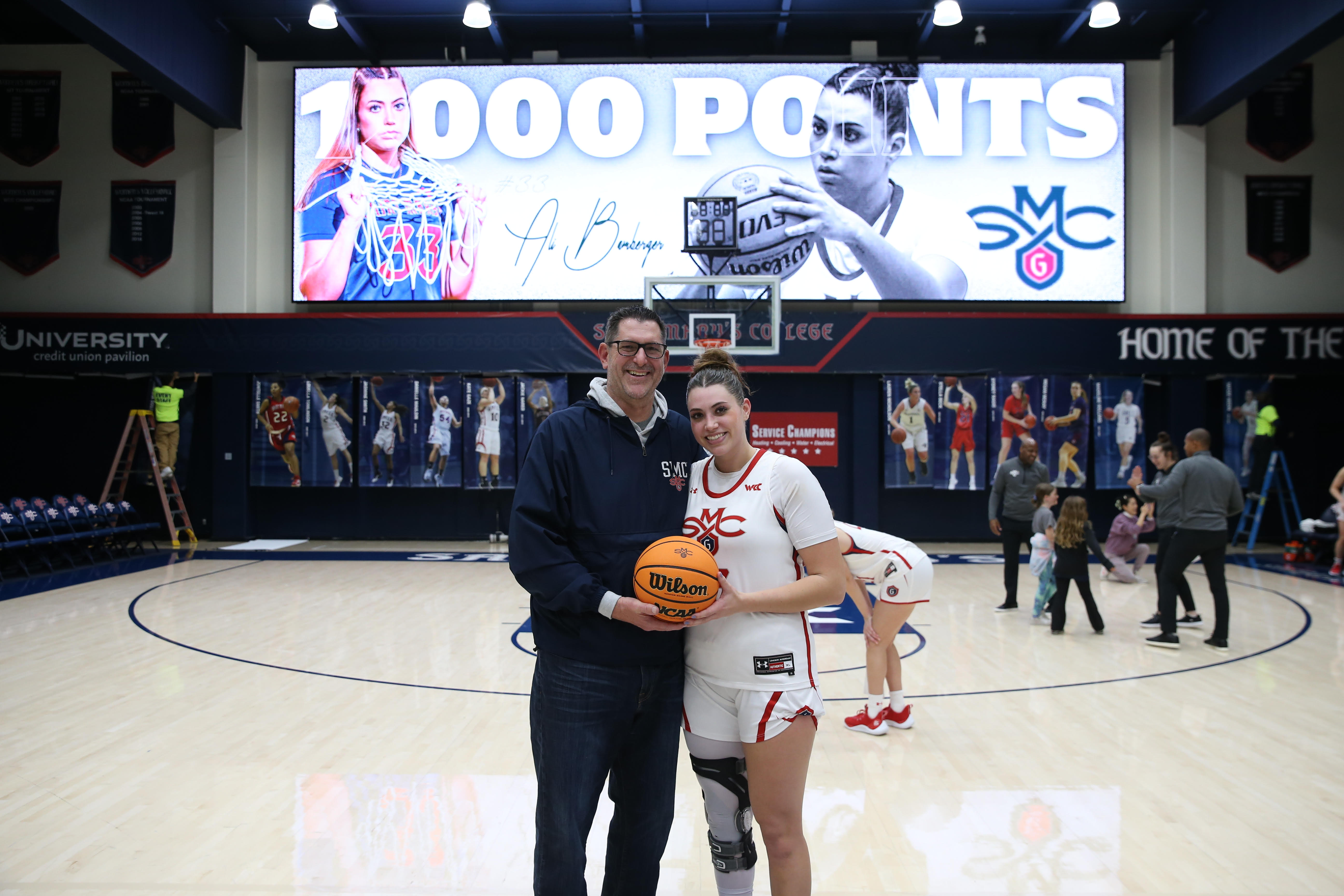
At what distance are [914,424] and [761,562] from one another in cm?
1175

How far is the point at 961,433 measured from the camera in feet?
43.9

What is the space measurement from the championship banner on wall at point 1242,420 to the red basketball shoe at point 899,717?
438 inches

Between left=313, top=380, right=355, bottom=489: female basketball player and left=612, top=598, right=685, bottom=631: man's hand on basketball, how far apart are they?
12.7 meters

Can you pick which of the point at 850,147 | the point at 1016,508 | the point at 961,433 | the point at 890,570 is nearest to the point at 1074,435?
the point at 961,433

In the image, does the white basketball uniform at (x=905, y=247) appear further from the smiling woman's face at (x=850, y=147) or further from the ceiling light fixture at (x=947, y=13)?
the ceiling light fixture at (x=947, y=13)

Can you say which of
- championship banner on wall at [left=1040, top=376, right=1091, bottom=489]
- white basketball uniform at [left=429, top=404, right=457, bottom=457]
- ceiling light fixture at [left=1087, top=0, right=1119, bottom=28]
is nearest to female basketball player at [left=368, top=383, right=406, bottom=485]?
white basketball uniform at [left=429, top=404, right=457, bottom=457]

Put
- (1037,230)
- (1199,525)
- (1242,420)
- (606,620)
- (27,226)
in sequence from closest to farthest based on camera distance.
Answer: (606,620) < (1199,525) < (1242,420) < (1037,230) < (27,226)

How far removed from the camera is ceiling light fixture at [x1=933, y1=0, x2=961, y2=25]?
11.7 metres

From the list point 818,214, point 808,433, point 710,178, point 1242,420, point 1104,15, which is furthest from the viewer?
point 808,433

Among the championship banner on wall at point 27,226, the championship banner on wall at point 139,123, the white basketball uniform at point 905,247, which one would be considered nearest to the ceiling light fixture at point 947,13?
the white basketball uniform at point 905,247

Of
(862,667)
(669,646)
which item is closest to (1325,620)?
(862,667)

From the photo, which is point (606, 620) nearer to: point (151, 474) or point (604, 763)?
point (604, 763)

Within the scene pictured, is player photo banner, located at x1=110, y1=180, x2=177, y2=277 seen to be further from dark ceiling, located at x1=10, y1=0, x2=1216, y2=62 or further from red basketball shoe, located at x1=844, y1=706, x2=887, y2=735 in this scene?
red basketball shoe, located at x1=844, y1=706, x2=887, y2=735

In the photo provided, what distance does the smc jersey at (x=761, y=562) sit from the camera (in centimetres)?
225
